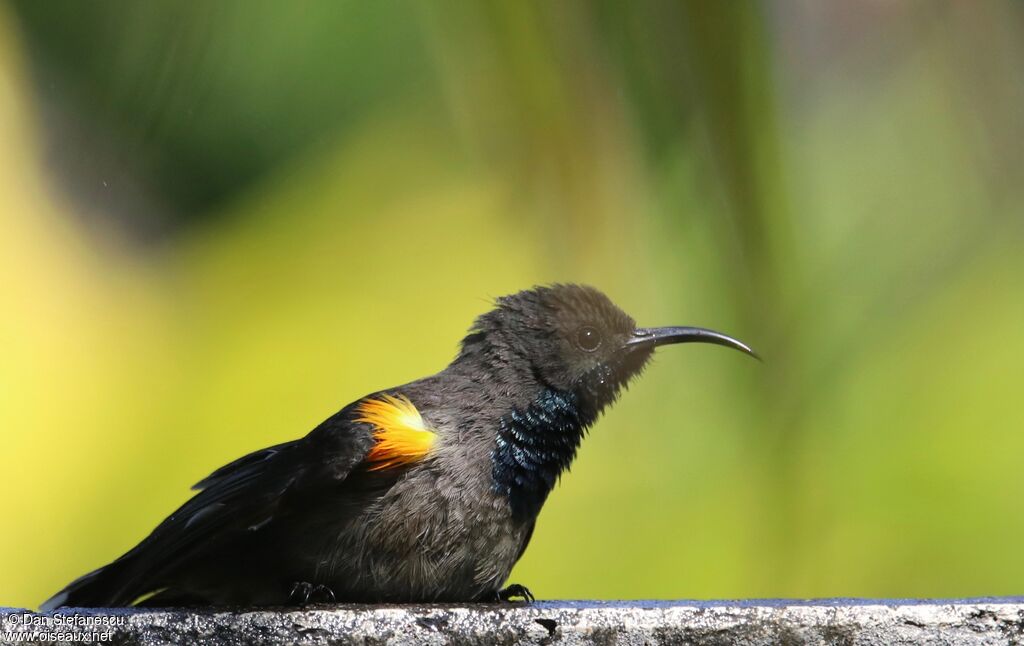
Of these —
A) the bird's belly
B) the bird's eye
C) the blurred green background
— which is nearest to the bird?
the bird's belly

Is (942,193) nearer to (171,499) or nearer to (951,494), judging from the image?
(951,494)

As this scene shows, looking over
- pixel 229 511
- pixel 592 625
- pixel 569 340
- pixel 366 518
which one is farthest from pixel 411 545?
pixel 569 340

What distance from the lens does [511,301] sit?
3.76m

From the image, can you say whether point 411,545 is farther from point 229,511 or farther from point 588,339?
point 588,339

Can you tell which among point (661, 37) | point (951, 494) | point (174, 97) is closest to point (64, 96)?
point (174, 97)

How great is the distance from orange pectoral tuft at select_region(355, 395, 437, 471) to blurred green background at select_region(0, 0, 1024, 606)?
290cm

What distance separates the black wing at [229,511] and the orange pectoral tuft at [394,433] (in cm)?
4

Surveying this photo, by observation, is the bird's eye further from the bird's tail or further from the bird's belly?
the bird's tail

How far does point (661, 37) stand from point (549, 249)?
1414 millimetres

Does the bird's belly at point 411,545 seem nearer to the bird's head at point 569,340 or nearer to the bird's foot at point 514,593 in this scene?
the bird's foot at point 514,593

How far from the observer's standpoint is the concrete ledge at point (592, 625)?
7.38 feet

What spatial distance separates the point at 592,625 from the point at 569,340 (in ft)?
4.76

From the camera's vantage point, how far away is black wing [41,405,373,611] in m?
3.01

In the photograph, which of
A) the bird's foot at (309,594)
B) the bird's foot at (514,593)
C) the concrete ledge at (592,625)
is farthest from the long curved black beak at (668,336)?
the concrete ledge at (592,625)
